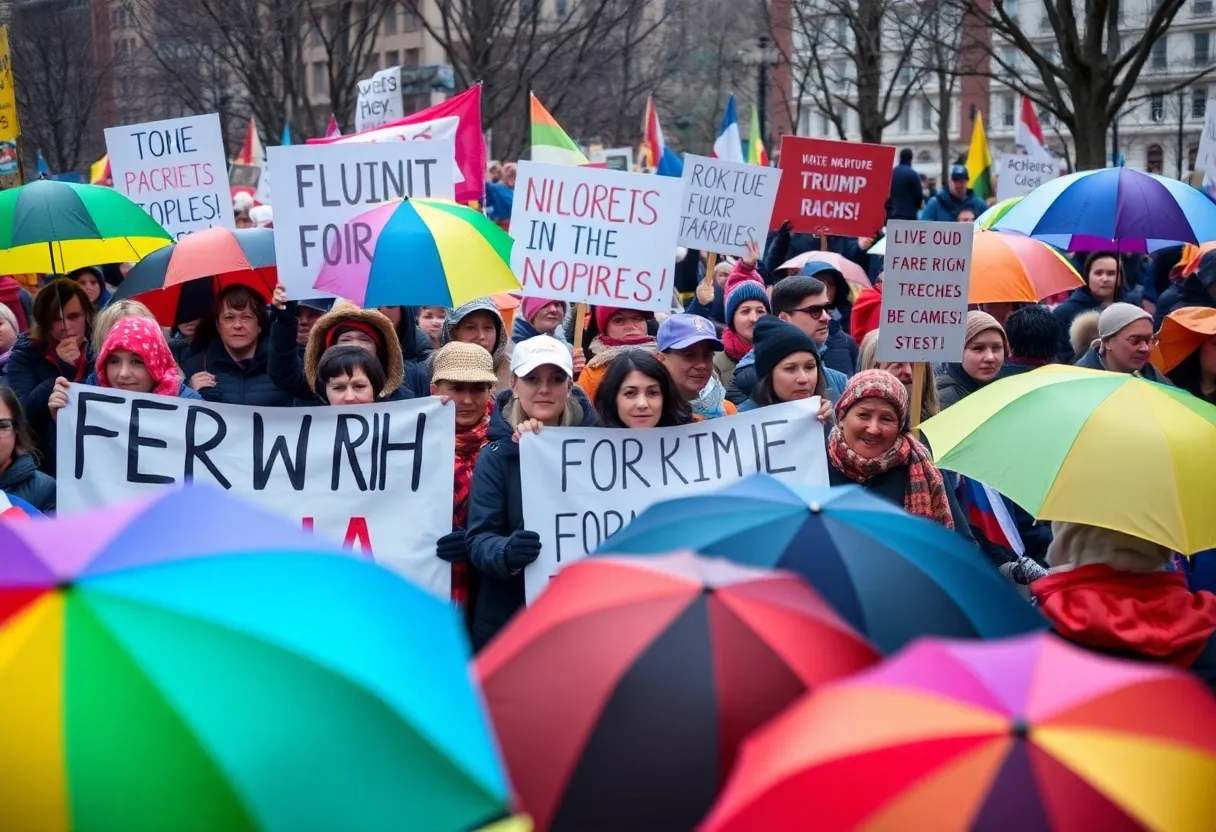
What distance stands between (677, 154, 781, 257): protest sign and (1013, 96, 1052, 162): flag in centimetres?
767

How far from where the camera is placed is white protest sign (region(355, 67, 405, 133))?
1343cm

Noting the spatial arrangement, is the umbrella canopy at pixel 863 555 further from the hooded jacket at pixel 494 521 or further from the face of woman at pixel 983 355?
the face of woman at pixel 983 355

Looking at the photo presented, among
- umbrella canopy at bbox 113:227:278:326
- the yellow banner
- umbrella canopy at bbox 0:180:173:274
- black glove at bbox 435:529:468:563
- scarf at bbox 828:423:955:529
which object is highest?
the yellow banner

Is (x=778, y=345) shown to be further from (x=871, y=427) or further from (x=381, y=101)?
(x=381, y=101)

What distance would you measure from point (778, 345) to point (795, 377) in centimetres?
14

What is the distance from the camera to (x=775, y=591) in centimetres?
283

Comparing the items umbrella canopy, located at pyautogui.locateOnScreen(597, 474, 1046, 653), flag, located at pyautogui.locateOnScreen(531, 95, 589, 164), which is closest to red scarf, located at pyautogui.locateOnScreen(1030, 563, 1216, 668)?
umbrella canopy, located at pyautogui.locateOnScreen(597, 474, 1046, 653)

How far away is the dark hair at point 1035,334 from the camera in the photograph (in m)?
7.16

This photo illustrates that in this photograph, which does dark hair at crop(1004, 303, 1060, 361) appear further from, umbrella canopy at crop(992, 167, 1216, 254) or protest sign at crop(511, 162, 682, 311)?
umbrella canopy at crop(992, 167, 1216, 254)

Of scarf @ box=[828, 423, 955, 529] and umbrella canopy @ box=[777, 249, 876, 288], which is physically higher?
umbrella canopy @ box=[777, 249, 876, 288]

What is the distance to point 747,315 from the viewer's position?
7762 millimetres

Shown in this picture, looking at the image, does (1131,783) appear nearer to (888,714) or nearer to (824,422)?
(888,714)

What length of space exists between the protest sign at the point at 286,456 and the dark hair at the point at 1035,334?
3.04 metres

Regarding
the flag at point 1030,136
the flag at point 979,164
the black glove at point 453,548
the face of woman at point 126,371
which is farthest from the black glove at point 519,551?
the flag at point 979,164
